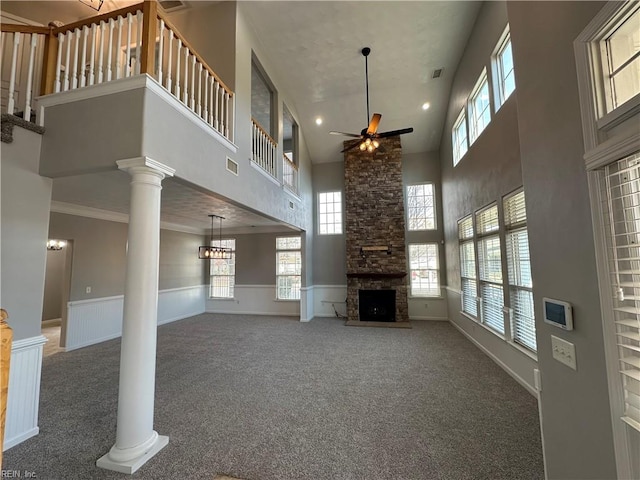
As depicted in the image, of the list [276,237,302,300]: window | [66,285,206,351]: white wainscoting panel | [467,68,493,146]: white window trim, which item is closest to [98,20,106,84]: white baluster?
[66,285,206,351]: white wainscoting panel

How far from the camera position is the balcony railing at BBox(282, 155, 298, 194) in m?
6.36

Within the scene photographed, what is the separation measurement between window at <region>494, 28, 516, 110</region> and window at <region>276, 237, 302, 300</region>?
6.06 m

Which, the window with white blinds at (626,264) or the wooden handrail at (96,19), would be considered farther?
the wooden handrail at (96,19)

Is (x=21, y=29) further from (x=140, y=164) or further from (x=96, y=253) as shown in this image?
(x=96, y=253)

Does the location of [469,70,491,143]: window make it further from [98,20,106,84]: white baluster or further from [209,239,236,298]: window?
[209,239,236,298]: window

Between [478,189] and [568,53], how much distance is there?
158 inches

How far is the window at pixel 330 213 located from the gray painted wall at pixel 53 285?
7.45 m

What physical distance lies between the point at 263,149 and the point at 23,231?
353 cm

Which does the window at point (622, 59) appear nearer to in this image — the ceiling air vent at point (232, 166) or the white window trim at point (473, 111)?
the ceiling air vent at point (232, 166)

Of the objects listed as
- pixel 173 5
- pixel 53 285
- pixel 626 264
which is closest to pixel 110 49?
pixel 173 5

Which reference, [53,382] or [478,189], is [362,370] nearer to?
[478,189]

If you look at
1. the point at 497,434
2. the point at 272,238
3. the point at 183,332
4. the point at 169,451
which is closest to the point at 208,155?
the point at 169,451

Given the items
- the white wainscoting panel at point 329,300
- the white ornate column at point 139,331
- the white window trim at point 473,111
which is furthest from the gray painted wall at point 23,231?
the white wainscoting panel at point 329,300

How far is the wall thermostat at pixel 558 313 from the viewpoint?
1.39 m
